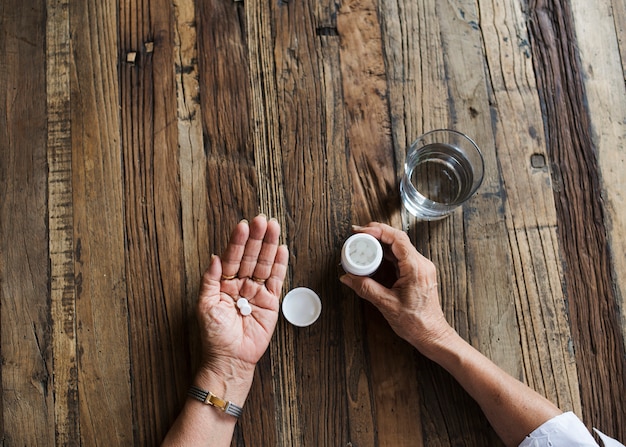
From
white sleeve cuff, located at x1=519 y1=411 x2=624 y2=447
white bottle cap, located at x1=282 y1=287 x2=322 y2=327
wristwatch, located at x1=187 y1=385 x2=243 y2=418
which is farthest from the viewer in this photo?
white bottle cap, located at x1=282 y1=287 x2=322 y2=327

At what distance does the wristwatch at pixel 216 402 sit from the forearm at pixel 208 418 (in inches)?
0.4

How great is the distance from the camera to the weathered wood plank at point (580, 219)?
53.2 inches

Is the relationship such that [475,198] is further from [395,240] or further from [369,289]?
[369,289]

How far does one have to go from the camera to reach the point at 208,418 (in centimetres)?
123

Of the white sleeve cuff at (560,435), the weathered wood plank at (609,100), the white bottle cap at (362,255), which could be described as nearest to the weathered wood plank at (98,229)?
the white bottle cap at (362,255)

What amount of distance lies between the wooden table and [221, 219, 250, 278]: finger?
11 centimetres

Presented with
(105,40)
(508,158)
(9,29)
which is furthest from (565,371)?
(9,29)

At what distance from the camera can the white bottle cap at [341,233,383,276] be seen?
1.23 m

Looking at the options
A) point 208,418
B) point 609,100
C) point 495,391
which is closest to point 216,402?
point 208,418

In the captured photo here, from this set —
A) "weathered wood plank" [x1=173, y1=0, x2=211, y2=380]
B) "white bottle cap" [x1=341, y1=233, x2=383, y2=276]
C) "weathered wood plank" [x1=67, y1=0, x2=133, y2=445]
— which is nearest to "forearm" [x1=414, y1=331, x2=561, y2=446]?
"white bottle cap" [x1=341, y1=233, x2=383, y2=276]

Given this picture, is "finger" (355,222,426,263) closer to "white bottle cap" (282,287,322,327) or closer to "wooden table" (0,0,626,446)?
"wooden table" (0,0,626,446)

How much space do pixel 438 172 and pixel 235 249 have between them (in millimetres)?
568

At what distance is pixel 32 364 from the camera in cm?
133

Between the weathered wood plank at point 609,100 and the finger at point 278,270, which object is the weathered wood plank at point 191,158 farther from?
the weathered wood plank at point 609,100
